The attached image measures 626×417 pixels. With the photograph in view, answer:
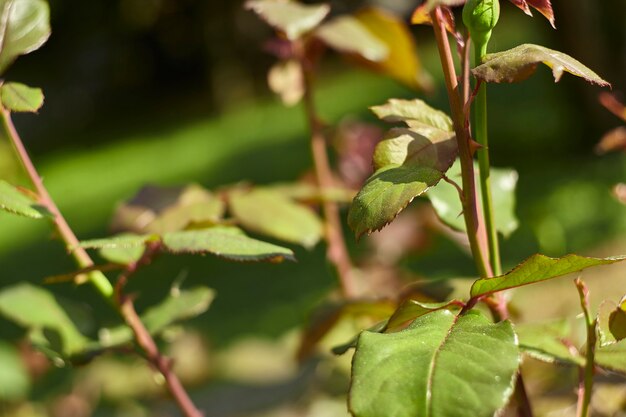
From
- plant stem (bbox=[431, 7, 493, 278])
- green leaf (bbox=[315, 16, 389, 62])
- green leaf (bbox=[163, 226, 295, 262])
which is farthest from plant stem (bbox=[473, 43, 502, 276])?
green leaf (bbox=[315, 16, 389, 62])

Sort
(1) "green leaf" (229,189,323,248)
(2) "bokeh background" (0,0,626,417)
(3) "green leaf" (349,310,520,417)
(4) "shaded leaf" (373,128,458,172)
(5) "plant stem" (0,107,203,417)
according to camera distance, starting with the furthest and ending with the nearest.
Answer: (2) "bokeh background" (0,0,626,417)
(1) "green leaf" (229,189,323,248)
(5) "plant stem" (0,107,203,417)
(4) "shaded leaf" (373,128,458,172)
(3) "green leaf" (349,310,520,417)

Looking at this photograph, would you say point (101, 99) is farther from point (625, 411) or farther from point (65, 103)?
point (625, 411)

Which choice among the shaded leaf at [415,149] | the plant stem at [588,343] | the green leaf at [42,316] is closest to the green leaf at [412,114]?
the shaded leaf at [415,149]

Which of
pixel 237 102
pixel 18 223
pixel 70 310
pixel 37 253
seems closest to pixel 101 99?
pixel 237 102

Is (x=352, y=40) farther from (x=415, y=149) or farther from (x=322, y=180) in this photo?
(x=415, y=149)

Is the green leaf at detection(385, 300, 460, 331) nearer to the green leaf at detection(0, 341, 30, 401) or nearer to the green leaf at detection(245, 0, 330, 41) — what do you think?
the green leaf at detection(245, 0, 330, 41)

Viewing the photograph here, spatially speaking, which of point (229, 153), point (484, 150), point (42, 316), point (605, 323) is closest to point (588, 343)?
point (605, 323)
